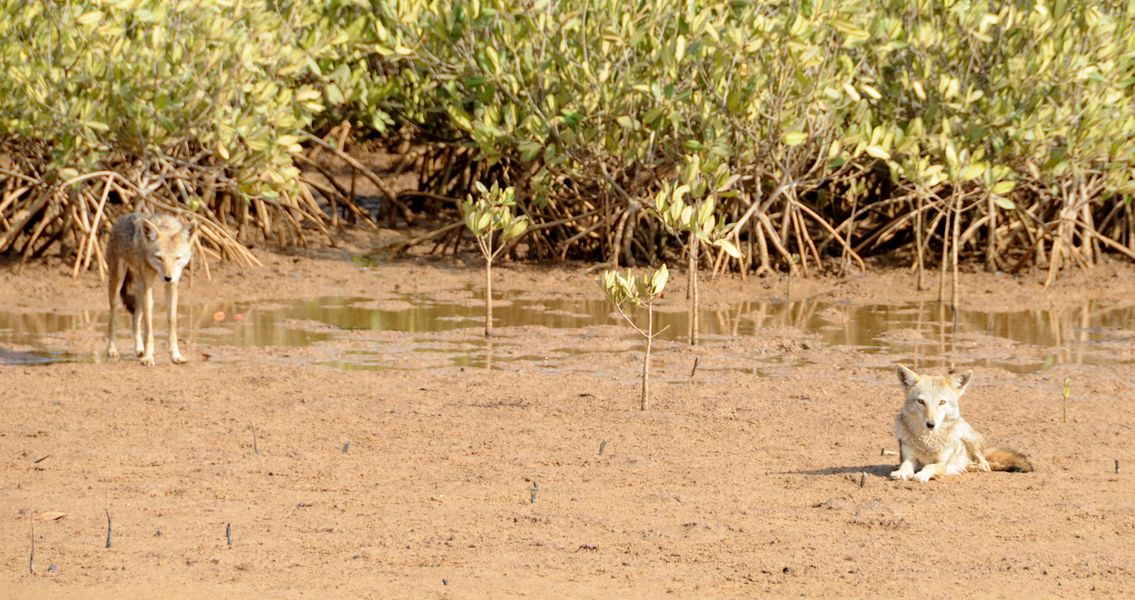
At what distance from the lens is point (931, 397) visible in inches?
260

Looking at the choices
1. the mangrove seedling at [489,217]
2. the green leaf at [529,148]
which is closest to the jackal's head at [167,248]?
the mangrove seedling at [489,217]

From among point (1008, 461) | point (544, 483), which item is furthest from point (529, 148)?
point (1008, 461)

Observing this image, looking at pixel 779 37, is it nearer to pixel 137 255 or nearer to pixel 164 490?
pixel 137 255

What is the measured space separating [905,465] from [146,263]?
18.9 feet

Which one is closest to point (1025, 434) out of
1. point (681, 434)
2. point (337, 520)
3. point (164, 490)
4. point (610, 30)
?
point (681, 434)

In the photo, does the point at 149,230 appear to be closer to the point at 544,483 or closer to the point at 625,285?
the point at 625,285

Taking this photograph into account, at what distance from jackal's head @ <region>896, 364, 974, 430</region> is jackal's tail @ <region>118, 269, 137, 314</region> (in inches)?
239

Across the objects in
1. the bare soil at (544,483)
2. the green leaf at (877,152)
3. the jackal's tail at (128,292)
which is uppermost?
the green leaf at (877,152)

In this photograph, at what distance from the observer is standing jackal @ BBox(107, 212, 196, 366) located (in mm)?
10258

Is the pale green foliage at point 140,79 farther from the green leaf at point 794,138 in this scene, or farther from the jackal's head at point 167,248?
the green leaf at point 794,138

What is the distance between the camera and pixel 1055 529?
19.7ft

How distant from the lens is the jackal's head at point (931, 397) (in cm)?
660

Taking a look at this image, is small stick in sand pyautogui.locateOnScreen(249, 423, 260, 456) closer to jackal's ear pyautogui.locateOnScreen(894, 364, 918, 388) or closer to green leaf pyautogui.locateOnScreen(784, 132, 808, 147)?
jackal's ear pyautogui.locateOnScreen(894, 364, 918, 388)

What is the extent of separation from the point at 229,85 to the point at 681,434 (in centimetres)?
710
